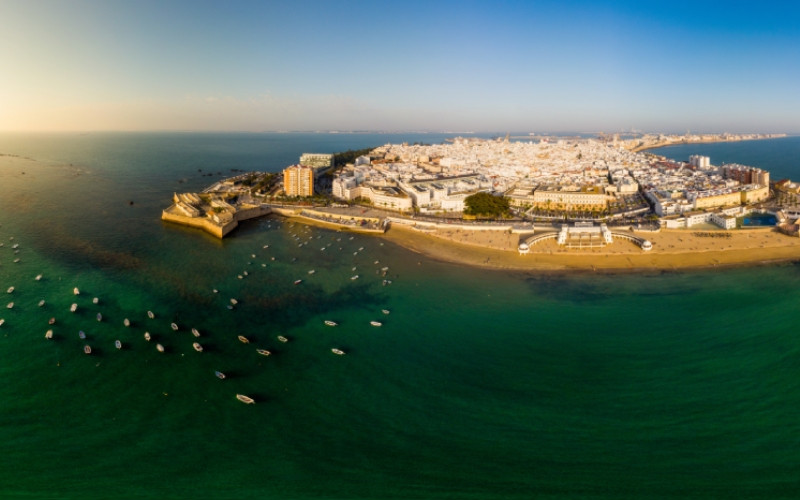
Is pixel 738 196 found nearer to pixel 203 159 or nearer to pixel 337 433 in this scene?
pixel 337 433

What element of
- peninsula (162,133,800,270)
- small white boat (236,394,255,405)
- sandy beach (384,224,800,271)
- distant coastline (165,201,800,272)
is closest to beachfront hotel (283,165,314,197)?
peninsula (162,133,800,270)

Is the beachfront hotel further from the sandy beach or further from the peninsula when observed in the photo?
→ the sandy beach

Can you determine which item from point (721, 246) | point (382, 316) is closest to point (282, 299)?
point (382, 316)

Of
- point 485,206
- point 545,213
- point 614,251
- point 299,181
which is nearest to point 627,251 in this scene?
point 614,251

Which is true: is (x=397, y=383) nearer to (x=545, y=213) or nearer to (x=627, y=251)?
(x=627, y=251)

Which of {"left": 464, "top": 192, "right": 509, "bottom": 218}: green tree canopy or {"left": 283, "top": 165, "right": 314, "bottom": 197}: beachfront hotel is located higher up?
{"left": 283, "top": 165, "right": 314, "bottom": 197}: beachfront hotel

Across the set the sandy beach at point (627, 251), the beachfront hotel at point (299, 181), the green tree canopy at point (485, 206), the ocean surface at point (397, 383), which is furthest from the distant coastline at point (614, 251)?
the beachfront hotel at point (299, 181)
